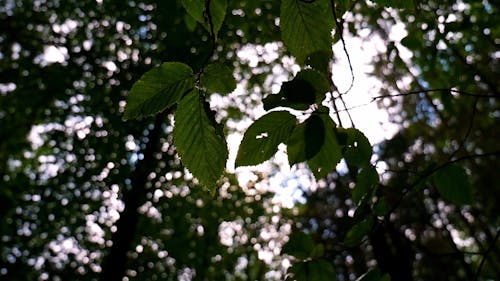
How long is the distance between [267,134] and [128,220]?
882 centimetres

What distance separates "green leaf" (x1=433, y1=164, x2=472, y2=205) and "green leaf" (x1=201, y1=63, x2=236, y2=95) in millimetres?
737

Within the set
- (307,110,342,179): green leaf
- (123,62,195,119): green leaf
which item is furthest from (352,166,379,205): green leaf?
(123,62,195,119): green leaf

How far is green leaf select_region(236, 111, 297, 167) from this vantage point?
2.69ft

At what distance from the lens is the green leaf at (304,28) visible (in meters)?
0.79

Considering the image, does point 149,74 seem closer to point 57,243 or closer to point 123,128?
point 123,128

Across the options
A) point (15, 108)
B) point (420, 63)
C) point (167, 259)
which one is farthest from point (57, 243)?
point (420, 63)

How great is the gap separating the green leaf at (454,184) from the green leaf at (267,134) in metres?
0.59

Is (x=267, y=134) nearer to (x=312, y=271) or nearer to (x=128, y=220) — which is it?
(x=312, y=271)

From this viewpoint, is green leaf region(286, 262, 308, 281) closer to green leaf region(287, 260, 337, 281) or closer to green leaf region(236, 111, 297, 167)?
green leaf region(287, 260, 337, 281)

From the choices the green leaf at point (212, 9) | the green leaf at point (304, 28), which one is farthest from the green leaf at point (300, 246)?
the green leaf at point (212, 9)

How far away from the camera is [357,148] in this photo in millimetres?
1051

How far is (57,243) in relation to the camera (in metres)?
10.6

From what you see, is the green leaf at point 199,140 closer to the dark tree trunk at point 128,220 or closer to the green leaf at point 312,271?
the green leaf at point 312,271

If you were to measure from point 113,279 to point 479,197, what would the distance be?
15958 millimetres
